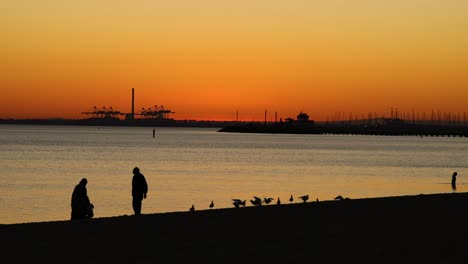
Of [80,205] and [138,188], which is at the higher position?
[138,188]

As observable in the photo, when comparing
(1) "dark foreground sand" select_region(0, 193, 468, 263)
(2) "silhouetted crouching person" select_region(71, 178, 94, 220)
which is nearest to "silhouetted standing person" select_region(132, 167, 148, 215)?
(1) "dark foreground sand" select_region(0, 193, 468, 263)

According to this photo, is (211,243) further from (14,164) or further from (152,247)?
(14,164)

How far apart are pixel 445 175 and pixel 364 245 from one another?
215 feet

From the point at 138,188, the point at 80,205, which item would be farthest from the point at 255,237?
the point at 138,188

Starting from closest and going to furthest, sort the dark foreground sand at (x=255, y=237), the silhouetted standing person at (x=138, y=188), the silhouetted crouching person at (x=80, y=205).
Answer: the dark foreground sand at (x=255, y=237) → the silhouetted crouching person at (x=80, y=205) → the silhouetted standing person at (x=138, y=188)

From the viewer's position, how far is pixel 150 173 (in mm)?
78000

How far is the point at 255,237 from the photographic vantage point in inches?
651

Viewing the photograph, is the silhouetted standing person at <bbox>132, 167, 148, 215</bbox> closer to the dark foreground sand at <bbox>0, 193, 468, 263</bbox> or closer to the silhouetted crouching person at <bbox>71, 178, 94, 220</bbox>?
the dark foreground sand at <bbox>0, 193, 468, 263</bbox>

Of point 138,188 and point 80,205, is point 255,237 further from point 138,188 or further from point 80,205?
point 138,188

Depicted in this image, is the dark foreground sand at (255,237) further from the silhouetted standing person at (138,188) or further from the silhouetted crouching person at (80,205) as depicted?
the silhouetted standing person at (138,188)

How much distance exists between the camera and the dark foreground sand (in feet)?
45.3

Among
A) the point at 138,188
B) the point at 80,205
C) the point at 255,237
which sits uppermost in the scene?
the point at 138,188

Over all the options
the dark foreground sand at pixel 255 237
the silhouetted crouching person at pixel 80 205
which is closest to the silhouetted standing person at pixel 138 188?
the dark foreground sand at pixel 255 237

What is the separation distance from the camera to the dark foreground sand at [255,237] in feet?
45.3
